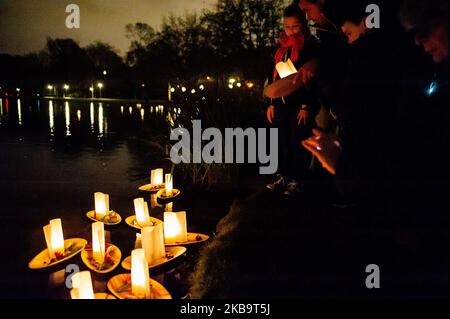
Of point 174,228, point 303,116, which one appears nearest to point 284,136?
point 303,116

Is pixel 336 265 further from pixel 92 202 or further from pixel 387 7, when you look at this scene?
pixel 92 202

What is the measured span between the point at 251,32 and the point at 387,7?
1505 cm

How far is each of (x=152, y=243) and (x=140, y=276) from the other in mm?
512

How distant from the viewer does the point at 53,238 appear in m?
3.41

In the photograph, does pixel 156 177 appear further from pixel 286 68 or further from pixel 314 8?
pixel 314 8

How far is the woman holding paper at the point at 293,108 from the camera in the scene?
12.7 feet

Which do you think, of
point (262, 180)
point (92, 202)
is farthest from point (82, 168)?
point (262, 180)

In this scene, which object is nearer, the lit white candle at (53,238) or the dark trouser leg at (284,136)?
the lit white candle at (53,238)

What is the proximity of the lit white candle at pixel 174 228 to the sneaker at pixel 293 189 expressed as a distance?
1214 millimetres

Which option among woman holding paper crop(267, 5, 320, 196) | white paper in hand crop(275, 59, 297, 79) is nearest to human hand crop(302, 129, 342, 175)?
woman holding paper crop(267, 5, 320, 196)

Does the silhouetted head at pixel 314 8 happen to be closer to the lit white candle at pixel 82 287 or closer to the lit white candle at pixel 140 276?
the lit white candle at pixel 140 276

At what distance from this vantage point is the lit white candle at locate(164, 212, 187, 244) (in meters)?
3.69

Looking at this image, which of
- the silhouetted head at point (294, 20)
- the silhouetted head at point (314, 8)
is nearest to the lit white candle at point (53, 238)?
the silhouetted head at point (294, 20)
